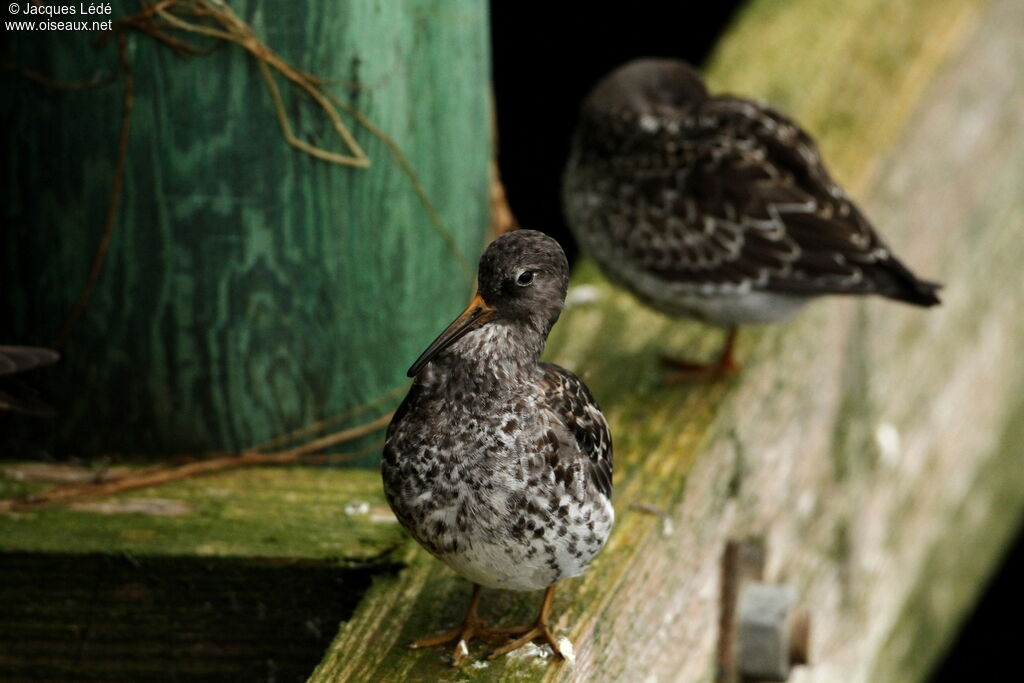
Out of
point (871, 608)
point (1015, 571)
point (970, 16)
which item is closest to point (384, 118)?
Result: point (871, 608)

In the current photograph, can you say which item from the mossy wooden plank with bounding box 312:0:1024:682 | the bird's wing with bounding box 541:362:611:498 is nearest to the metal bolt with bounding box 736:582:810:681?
the mossy wooden plank with bounding box 312:0:1024:682

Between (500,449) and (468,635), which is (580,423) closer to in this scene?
(500,449)

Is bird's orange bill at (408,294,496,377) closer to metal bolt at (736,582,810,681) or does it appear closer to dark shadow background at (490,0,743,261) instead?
metal bolt at (736,582,810,681)

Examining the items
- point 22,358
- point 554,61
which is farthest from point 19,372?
point 554,61

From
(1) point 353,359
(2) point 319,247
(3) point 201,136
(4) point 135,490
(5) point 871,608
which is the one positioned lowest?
(5) point 871,608

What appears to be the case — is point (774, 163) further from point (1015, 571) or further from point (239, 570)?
point (1015, 571)

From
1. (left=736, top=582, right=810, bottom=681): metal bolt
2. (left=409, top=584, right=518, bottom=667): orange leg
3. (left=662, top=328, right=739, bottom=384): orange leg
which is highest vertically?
(left=409, top=584, right=518, bottom=667): orange leg

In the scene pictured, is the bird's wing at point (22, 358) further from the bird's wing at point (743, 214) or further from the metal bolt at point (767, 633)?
the bird's wing at point (743, 214)
